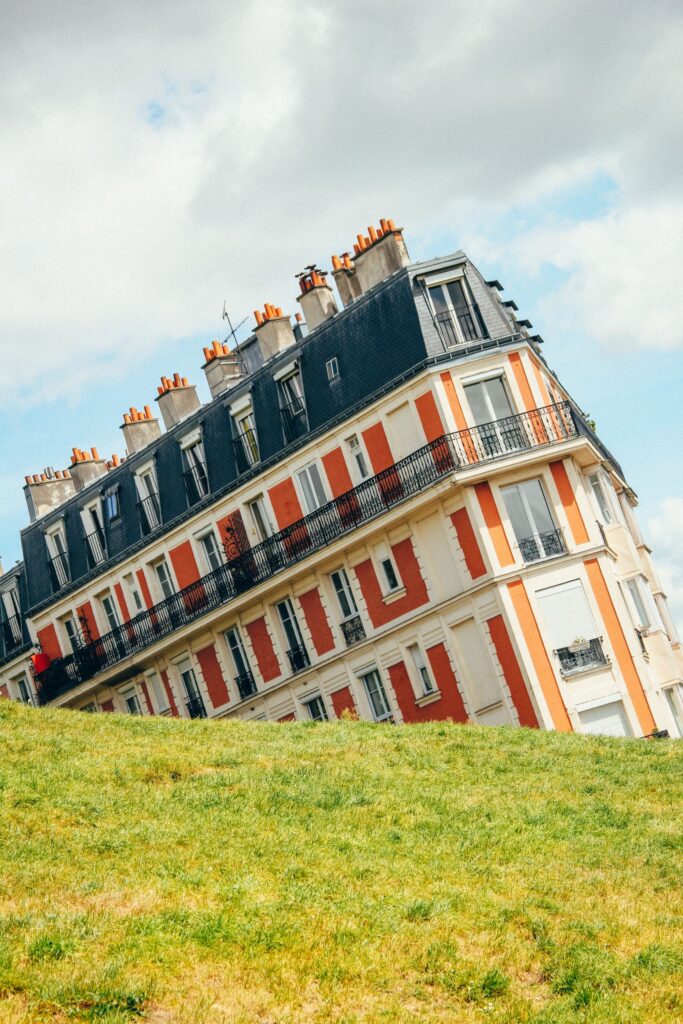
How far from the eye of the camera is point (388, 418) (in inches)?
1539

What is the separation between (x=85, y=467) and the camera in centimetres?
5612

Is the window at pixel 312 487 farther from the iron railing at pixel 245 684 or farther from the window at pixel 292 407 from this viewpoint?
the iron railing at pixel 245 684

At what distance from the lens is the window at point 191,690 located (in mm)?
46281

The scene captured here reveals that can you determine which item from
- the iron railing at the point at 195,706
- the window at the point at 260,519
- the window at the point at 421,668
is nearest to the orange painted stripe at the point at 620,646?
the window at the point at 421,668

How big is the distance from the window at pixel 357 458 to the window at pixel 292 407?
6.88 feet

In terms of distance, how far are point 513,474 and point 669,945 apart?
78.2ft

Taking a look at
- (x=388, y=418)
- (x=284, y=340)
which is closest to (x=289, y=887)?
(x=388, y=418)

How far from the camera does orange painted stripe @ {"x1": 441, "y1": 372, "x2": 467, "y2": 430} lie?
123 feet

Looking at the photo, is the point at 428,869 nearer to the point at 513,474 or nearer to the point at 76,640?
the point at 513,474

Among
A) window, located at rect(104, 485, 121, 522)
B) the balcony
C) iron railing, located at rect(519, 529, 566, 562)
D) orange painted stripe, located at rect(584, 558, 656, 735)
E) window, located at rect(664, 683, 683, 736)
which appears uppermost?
window, located at rect(104, 485, 121, 522)

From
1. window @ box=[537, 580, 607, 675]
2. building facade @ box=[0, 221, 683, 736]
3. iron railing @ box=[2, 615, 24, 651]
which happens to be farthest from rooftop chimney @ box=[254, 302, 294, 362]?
iron railing @ box=[2, 615, 24, 651]

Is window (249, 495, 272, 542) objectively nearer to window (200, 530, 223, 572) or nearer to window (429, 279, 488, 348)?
window (200, 530, 223, 572)

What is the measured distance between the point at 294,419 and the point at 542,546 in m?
9.54

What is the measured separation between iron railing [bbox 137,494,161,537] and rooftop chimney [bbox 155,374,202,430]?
3091 millimetres
